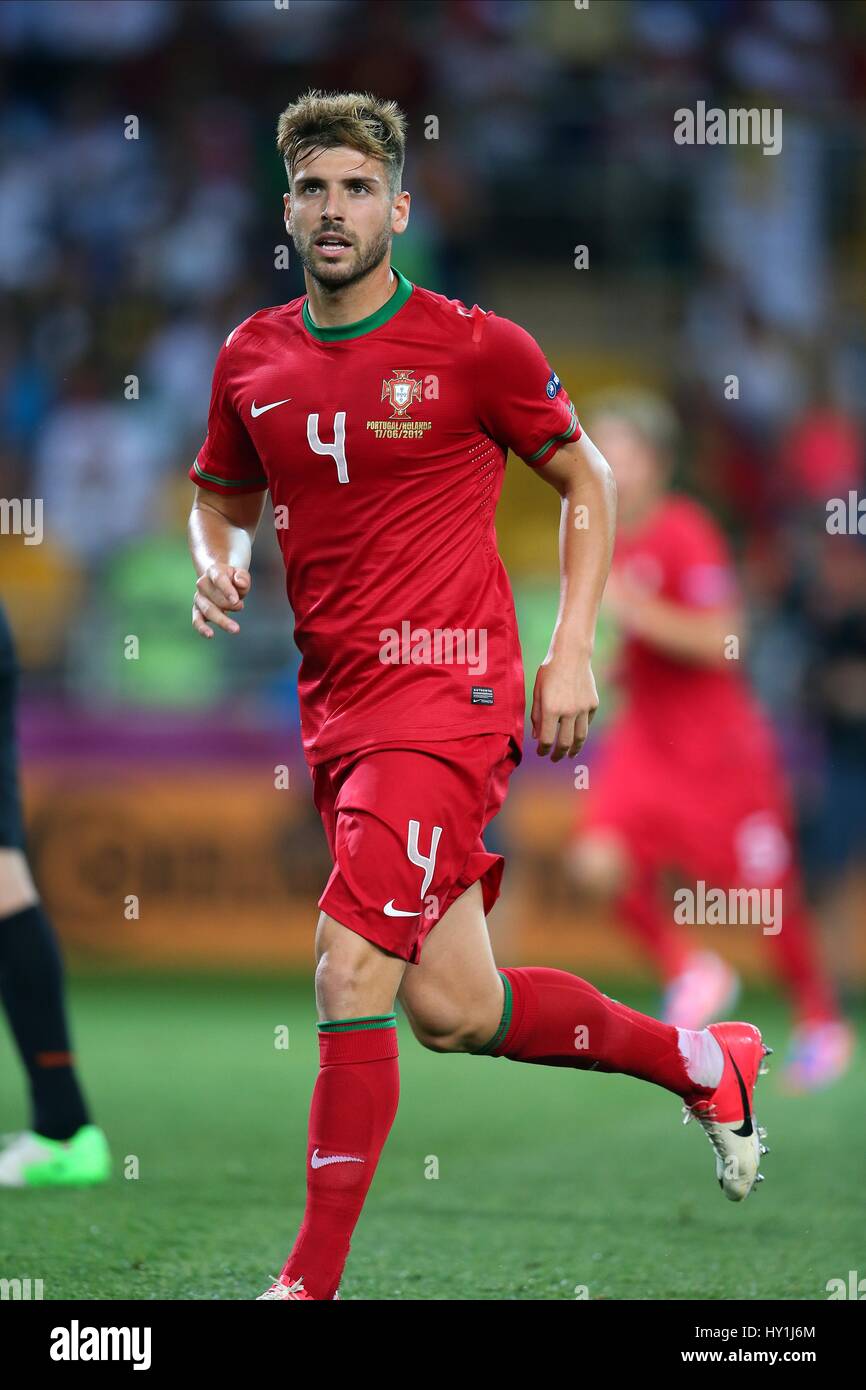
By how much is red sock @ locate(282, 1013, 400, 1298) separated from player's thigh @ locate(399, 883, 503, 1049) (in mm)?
163

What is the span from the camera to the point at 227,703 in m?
10.4

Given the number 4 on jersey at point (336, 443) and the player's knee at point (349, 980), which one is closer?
the player's knee at point (349, 980)

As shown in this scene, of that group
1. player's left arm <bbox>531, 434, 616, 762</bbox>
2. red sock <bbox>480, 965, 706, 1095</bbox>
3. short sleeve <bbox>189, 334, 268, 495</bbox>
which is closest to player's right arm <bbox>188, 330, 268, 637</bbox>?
short sleeve <bbox>189, 334, 268, 495</bbox>

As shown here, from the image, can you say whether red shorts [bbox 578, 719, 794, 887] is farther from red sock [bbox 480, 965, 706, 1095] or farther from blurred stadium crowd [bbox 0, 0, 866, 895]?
blurred stadium crowd [bbox 0, 0, 866, 895]

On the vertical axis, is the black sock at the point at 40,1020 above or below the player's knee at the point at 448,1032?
below

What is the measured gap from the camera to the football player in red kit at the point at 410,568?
12.2ft

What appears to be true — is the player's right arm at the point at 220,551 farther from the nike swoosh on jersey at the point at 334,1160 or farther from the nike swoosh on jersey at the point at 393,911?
the nike swoosh on jersey at the point at 334,1160

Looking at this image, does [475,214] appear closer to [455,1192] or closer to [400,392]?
[455,1192]

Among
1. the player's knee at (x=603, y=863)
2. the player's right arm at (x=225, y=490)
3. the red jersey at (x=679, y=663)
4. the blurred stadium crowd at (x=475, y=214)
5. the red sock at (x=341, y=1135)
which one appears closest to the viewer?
the red sock at (x=341, y=1135)

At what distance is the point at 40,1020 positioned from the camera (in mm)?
5133

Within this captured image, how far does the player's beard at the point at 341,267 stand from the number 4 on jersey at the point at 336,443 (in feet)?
0.82

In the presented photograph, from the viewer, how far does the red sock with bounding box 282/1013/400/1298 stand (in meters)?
3.47

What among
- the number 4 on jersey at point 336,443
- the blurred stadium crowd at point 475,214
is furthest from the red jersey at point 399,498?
the blurred stadium crowd at point 475,214

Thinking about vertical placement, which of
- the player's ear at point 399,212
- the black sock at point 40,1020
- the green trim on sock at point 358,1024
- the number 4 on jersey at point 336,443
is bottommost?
the black sock at point 40,1020
